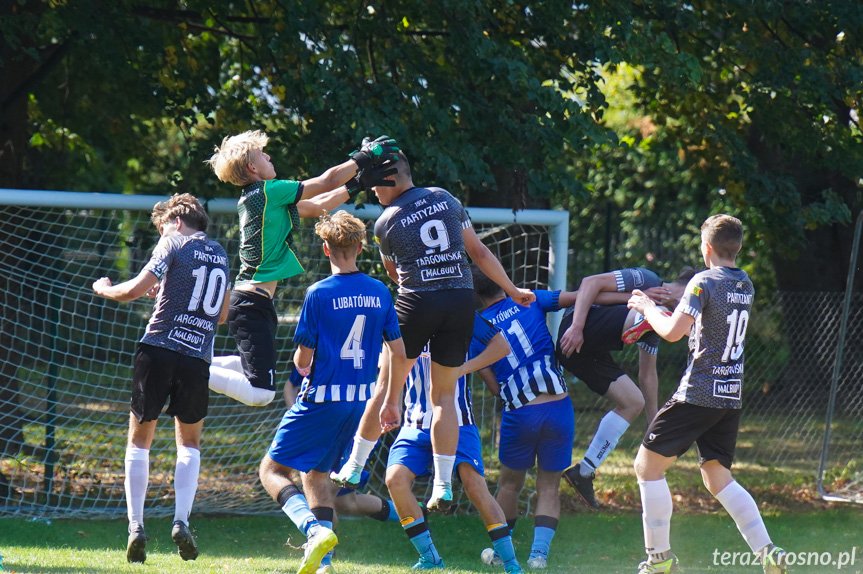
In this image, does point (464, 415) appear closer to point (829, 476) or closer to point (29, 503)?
point (29, 503)

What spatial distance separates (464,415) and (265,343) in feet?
4.71

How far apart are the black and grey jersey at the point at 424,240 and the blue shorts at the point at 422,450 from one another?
3.70 ft

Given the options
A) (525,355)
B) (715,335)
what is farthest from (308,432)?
(715,335)

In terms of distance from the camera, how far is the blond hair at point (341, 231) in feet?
17.5

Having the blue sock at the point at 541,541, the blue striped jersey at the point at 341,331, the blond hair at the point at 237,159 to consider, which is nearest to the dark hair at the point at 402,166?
the blue striped jersey at the point at 341,331

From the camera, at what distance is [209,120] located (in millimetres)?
7965

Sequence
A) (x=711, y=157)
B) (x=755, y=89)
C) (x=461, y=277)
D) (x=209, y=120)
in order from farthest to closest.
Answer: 1. (x=711, y=157)
2. (x=755, y=89)
3. (x=209, y=120)
4. (x=461, y=277)

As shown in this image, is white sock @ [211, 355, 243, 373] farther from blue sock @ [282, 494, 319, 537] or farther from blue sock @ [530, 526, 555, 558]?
blue sock @ [530, 526, 555, 558]

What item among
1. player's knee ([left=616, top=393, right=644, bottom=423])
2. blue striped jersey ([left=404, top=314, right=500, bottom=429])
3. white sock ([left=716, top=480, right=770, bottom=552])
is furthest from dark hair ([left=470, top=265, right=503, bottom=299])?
white sock ([left=716, top=480, right=770, bottom=552])

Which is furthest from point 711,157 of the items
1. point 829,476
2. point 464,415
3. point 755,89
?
point 464,415

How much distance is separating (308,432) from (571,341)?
2.08m

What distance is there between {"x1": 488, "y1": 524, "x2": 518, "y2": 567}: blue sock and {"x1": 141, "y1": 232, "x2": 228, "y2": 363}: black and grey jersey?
Result: 6.99 ft

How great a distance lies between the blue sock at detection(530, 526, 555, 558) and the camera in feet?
20.1

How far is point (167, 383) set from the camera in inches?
197
